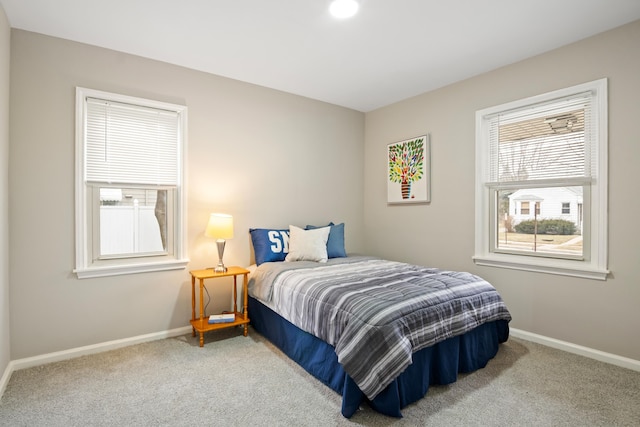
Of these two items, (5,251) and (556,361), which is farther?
(556,361)

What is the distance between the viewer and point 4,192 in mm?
2309

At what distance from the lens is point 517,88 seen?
9.95 ft

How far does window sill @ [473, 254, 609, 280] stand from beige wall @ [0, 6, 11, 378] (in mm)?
3874

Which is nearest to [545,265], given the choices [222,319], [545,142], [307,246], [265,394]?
[545,142]

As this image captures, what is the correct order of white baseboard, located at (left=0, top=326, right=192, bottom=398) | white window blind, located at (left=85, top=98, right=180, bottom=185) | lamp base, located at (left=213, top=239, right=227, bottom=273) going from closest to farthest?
white baseboard, located at (left=0, top=326, right=192, bottom=398) → white window blind, located at (left=85, top=98, right=180, bottom=185) → lamp base, located at (left=213, top=239, right=227, bottom=273)

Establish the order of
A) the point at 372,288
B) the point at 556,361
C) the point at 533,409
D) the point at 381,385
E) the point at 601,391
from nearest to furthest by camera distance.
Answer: the point at 381,385, the point at 533,409, the point at 601,391, the point at 372,288, the point at 556,361

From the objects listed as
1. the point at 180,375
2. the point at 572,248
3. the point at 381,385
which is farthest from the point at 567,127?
the point at 180,375

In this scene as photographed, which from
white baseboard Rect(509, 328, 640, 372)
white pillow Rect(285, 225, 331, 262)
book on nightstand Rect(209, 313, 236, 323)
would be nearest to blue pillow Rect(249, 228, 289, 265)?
white pillow Rect(285, 225, 331, 262)

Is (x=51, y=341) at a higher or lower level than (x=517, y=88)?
lower

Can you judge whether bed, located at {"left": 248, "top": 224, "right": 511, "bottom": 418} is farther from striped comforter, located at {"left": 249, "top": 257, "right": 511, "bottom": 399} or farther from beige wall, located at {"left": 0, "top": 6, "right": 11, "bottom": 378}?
beige wall, located at {"left": 0, "top": 6, "right": 11, "bottom": 378}

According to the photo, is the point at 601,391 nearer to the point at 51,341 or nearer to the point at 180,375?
the point at 180,375

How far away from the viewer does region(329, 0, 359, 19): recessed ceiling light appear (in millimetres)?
2176

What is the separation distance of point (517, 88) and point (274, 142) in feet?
8.03

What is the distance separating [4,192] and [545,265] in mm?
4224
